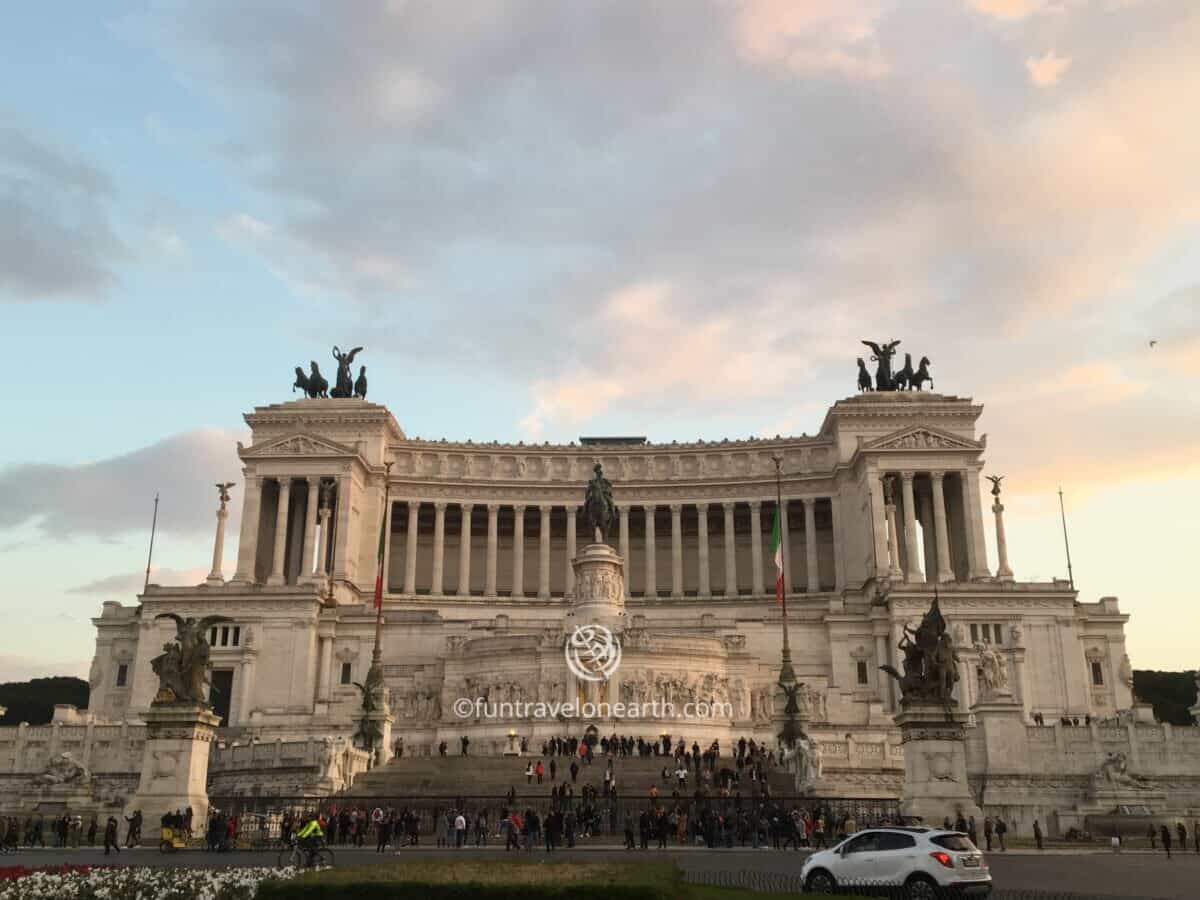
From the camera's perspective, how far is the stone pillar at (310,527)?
91.4 meters

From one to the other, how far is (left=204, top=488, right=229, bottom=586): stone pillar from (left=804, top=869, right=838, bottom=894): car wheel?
66.1 m

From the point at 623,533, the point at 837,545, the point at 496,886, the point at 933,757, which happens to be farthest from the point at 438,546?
the point at 496,886

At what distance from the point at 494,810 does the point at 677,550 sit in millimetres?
61016

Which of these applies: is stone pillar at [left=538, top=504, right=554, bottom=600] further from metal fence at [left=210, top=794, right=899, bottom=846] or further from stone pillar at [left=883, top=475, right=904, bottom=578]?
metal fence at [left=210, top=794, right=899, bottom=846]

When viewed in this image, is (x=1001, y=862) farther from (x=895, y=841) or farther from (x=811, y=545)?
(x=811, y=545)

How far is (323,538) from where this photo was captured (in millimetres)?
93438

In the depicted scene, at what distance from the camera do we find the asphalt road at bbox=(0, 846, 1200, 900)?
2511 centimetres

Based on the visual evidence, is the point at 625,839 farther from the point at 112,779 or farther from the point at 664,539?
the point at 664,539

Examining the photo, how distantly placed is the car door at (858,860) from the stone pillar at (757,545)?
246 ft

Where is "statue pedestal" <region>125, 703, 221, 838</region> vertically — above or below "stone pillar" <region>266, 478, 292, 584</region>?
below

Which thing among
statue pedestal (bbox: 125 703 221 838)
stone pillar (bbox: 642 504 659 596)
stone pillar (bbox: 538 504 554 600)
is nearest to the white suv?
statue pedestal (bbox: 125 703 221 838)

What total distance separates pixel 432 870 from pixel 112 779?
4092cm

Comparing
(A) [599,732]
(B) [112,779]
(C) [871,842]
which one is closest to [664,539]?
(A) [599,732]

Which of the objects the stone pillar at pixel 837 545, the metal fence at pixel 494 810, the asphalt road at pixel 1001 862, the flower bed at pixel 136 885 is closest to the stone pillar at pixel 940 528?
the stone pillar at pixel 837 545
